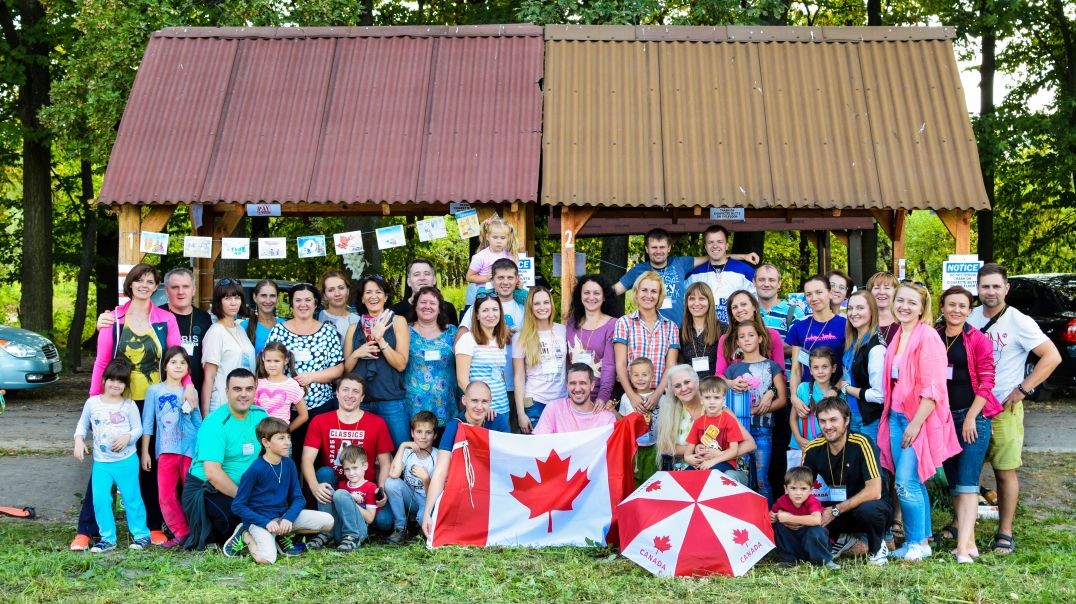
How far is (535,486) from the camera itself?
6859mm

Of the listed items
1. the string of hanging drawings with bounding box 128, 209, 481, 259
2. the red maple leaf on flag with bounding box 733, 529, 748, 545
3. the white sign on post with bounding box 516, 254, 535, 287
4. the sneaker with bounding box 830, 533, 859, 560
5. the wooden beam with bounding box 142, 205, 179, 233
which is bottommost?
the sneaker with bounding box 830, 533, 859, 560

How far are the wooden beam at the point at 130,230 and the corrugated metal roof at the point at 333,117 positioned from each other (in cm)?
19

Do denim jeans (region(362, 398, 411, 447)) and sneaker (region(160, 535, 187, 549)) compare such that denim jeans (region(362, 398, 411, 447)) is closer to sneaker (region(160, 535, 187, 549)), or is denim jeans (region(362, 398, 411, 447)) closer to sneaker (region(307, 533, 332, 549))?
sneaker (region(307, 533, 332, 549))

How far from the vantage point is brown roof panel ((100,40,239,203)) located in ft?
31.2

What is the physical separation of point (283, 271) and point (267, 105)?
11.9 meters

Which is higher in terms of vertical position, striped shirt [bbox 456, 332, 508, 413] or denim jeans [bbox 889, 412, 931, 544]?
striped shirt [bbox 456, 332, 508, 413]

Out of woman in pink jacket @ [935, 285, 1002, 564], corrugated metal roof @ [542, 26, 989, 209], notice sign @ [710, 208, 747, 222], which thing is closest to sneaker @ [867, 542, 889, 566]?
woman in pink jacket @ [935, 285, 1002, 564]

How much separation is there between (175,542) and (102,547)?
47cm

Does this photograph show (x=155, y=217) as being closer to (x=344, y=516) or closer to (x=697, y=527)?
(x=344, y=516)

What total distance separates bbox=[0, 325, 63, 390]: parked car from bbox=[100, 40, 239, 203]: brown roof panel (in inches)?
201

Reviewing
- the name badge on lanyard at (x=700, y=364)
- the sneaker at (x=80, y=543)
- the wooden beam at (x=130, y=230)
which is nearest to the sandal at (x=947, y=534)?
the name badge on lanyard at (x=700, y=364)

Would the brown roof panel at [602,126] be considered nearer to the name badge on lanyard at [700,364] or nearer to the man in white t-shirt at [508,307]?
the man in white t-shirt at [508,307]

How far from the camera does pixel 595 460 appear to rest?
6.88 metres

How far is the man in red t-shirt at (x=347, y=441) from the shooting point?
698cm
